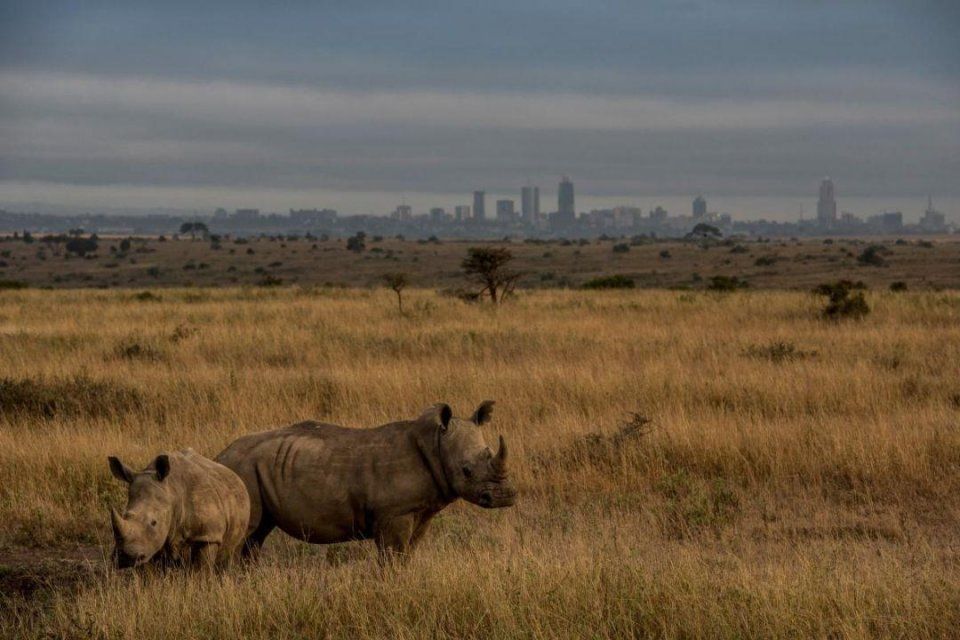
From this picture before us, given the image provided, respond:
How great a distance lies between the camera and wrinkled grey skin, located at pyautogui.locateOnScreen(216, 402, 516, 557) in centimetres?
588

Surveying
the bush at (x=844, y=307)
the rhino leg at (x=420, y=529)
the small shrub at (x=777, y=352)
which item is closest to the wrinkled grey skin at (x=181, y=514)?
the rhino leg at (x=420, y=529)

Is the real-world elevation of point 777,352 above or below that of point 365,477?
below

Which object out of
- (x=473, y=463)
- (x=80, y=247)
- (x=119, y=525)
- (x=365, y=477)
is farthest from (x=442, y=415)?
(x=80, y=247)

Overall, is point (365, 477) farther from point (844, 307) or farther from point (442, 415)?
point (844, 307)

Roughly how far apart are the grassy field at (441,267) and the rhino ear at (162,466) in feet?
138

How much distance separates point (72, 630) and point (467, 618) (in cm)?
193

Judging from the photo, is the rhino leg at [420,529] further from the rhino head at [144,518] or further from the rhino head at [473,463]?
the rhino head at [144,518]

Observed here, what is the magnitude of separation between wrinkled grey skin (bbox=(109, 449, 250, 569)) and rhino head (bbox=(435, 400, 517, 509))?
3.78 ft

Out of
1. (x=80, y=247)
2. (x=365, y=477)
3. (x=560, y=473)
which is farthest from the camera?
(x=80, y=247)

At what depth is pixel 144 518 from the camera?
17.4 feet

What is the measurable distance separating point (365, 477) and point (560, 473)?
4.13 metres

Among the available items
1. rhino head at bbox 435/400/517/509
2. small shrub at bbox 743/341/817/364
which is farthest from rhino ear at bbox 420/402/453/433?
small shrub at bbox 743/341/817/364

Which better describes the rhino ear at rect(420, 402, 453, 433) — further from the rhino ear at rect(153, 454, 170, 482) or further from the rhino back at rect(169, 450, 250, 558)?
the rhino ear at rect(153, 454, 170, 482)

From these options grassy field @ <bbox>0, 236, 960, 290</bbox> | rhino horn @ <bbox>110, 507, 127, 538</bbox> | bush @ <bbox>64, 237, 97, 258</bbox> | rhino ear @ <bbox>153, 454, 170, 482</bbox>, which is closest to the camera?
rhino horn @ <bbox>110, 507, 127, 538</bbox>
